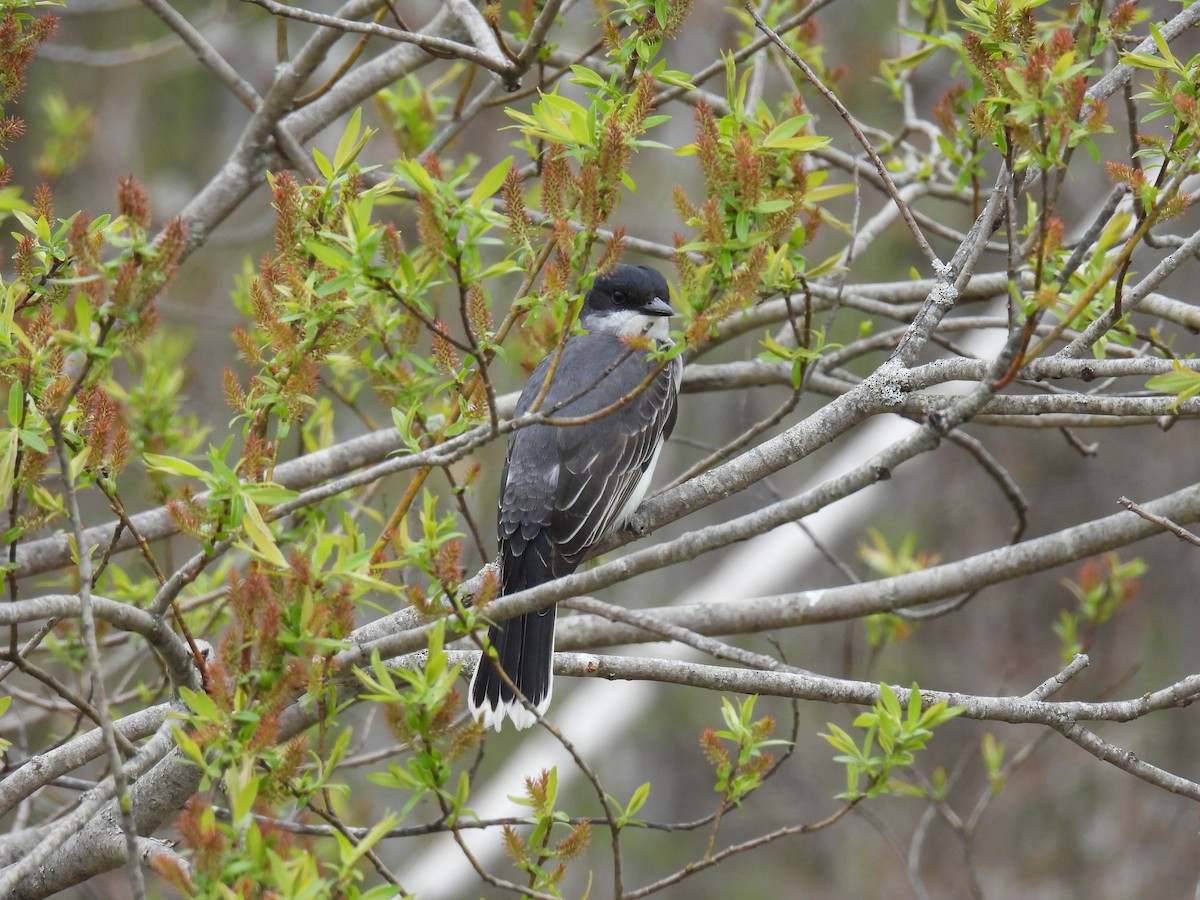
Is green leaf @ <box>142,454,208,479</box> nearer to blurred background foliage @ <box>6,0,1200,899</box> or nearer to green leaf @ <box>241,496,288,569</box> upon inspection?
green leaf @ <box>241,496,288,569</box>

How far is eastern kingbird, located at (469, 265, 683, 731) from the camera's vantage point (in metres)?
4.02

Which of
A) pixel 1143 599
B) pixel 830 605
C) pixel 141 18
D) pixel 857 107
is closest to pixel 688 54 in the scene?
pixel 857 107

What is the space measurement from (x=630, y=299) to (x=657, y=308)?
46 cm

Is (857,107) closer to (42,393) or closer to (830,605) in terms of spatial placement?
(830,605)

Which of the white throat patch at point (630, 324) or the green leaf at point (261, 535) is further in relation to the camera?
the white throat patch at point (630, 324)

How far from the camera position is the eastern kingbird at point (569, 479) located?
4.02 metres

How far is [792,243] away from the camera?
339 cm

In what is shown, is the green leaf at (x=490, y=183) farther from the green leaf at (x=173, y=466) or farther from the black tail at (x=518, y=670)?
the black tail at (x=518, y=670)

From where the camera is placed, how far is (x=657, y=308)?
4602 mm

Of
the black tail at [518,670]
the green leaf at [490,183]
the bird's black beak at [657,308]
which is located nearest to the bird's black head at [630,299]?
the bird's black beak at [657,308]

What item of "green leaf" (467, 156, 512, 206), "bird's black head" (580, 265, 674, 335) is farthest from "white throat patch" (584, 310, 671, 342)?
"green leaf" (467, 156, 512, 206)

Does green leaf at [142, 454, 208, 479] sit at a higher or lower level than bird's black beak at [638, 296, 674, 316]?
lower

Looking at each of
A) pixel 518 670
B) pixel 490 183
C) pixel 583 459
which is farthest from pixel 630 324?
pixel 490 183

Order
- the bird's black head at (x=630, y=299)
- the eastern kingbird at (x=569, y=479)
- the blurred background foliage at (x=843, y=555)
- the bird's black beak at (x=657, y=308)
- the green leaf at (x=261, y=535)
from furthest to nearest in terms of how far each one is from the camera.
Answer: the blurred background foliage at (x=843, y=555) < the bird's black head at (x=630, y=299) < the bird's black beak at (x=657, y=308) < the eastern kingbird at (x=569, y=479) < the green leaf at (x=261, y=535)
